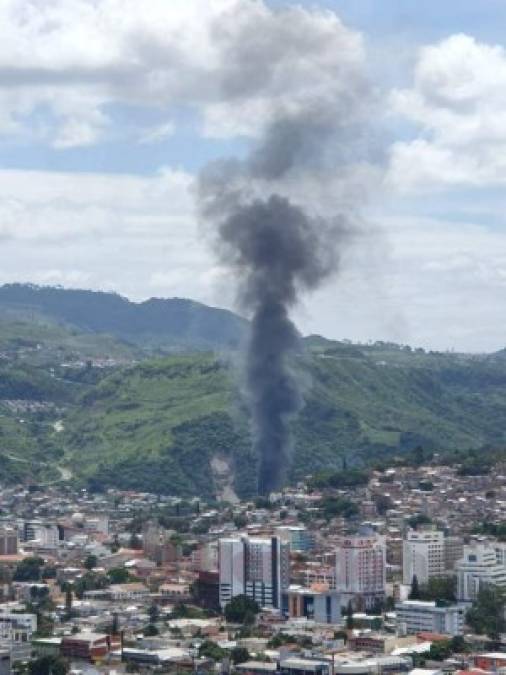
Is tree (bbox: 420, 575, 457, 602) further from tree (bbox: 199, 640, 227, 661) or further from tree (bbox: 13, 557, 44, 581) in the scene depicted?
tree (bbox: 13, 557, 44, 581)

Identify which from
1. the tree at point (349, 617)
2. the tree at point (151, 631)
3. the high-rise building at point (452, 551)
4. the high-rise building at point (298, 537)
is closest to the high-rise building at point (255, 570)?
the tree at point (349, 617)

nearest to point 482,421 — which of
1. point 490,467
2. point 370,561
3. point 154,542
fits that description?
point 490,467

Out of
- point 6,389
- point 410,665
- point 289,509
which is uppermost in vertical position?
point 6,389

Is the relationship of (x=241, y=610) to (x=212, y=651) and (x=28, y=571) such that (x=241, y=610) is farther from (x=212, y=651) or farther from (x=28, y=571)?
(x=28, y=571)

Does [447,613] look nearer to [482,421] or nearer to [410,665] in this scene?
[410,665]

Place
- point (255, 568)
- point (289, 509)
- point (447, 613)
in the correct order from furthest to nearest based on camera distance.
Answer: point (289, 509)
point (255, 568)
point (447, 613)

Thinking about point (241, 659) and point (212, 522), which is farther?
point (212, 522)
